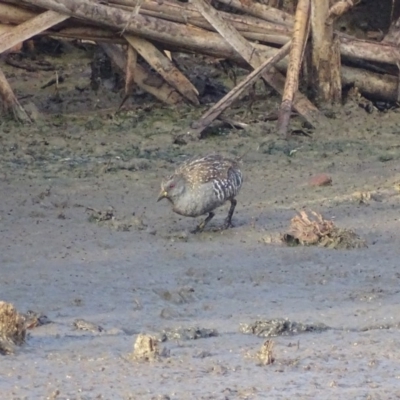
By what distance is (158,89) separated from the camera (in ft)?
36.4

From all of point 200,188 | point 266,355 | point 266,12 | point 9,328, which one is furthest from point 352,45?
point 9,328

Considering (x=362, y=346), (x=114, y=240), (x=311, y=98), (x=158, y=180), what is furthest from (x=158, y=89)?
(x=362, y=346)

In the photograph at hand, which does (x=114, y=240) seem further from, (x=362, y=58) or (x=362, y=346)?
(x=362, y=58)

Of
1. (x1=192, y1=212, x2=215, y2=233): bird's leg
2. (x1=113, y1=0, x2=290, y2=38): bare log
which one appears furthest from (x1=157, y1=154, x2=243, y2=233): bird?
(x1=113, y1=0, x2=290, y2=38): bare log

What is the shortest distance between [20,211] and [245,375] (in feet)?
10.9

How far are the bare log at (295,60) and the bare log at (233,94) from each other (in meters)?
0.11

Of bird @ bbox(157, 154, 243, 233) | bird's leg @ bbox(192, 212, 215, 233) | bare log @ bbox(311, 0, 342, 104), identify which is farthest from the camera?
bare log @ bbox(311, 0, 342, 104)

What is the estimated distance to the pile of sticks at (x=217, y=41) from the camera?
398 inches

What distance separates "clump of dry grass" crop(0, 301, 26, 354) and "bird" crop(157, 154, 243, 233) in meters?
2.48

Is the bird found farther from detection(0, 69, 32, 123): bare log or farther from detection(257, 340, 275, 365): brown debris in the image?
detection(0, 69, 32, 123): bare log

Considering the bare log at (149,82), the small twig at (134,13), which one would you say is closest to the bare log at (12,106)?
the small twig at (134,13)

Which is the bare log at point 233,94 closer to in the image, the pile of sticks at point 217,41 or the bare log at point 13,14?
the pile of sticks at point 217,41

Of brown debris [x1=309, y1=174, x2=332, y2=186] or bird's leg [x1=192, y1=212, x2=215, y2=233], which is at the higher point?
brown debris [x1=309, y1=174, x2=332, y2=186]

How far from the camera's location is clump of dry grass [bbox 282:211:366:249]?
23.2 feet
